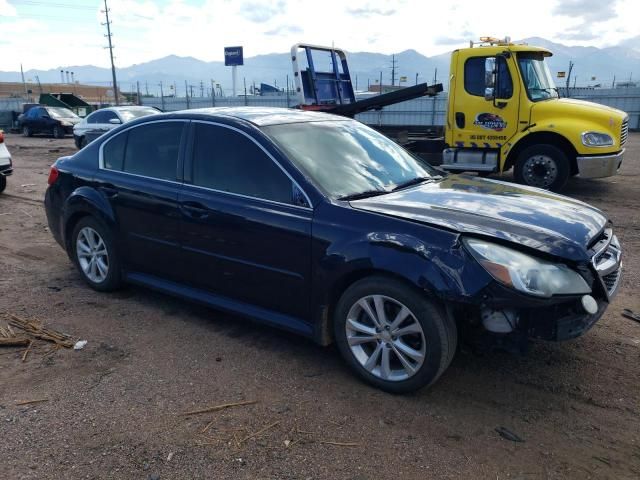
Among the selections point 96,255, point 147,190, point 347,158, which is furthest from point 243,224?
point 96,255

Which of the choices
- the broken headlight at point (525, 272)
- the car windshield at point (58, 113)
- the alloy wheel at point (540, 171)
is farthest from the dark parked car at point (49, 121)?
the broken headlight at point (525, 272)

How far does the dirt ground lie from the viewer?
2.69 meters

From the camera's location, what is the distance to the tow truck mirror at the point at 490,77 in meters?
9.51

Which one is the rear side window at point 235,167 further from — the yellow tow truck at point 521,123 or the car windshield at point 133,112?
the car windshield at point 133,112

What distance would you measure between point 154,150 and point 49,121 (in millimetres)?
23066

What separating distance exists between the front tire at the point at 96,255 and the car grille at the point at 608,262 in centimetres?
379

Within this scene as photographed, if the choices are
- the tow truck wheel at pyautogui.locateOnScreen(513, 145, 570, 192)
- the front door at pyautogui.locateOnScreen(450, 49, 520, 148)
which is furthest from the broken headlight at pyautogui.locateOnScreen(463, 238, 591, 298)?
the front door at pyautogui.locateOnScreen(450, 49, 520, 148)

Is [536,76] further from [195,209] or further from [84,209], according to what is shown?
[84,209]

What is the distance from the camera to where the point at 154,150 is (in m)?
4.47

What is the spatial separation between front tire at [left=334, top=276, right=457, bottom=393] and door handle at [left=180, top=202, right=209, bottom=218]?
1.27 m

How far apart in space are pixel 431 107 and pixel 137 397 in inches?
772

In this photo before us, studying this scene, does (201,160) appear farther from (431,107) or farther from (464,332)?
(431,107)

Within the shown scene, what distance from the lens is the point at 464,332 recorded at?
3262 mm

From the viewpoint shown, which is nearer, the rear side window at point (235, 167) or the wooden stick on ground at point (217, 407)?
the wooden stick on ground at point (217, 407)
